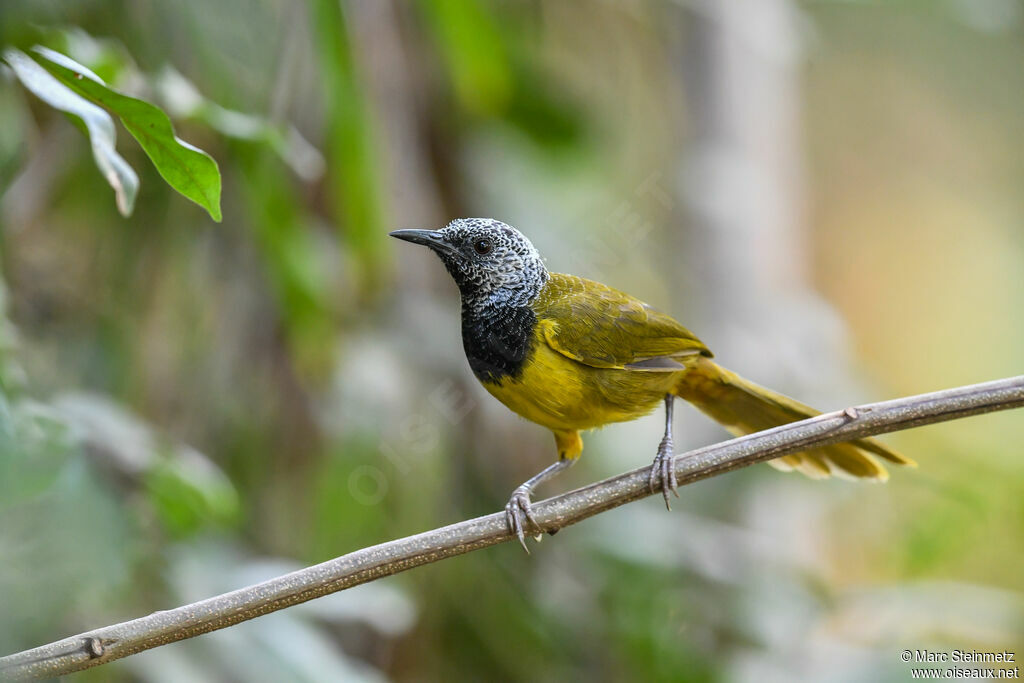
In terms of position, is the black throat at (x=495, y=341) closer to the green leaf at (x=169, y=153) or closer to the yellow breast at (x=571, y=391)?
the yellow breast at (x=571, y=391)

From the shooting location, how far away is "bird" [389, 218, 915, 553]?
1.96 m

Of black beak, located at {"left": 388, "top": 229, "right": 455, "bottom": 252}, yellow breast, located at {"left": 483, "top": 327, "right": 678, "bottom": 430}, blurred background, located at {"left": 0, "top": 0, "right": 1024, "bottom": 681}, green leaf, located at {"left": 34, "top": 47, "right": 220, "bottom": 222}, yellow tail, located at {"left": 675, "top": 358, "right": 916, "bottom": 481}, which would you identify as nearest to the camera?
green leaf, located at {"left": 34, "top": 47, "right": 220, "bottom": 222}

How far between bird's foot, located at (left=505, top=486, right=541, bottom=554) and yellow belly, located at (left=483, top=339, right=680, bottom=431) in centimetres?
17

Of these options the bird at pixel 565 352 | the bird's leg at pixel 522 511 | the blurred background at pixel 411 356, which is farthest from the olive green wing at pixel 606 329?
the blurred background at pixel 411 356

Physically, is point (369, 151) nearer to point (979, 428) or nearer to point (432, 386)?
point (432, 386)

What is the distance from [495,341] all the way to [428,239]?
0.32 metres

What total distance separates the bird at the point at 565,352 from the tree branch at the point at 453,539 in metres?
0.07

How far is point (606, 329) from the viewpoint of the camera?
221 cm

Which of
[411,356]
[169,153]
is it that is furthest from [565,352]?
[411,356]

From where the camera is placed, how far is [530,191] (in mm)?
4152

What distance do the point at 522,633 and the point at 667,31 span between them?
313 cm

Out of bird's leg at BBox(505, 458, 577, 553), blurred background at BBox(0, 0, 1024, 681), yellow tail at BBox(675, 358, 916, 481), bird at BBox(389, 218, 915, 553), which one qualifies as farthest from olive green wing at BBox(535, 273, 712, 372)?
blurred background at BBox(0, 0, 1024, 681)

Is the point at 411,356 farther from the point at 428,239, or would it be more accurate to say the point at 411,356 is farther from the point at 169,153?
the point at 169,153

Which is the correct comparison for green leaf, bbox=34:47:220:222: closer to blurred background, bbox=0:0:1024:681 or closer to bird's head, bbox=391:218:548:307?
bird's head, bbox=391:218:548:307
